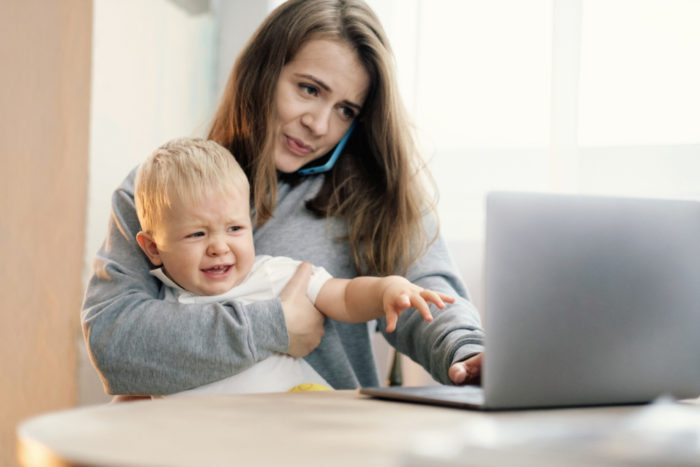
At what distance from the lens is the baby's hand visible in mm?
923

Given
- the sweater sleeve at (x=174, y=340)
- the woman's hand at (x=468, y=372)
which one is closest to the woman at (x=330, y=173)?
the sweater sleeve at (x=174, y=340)

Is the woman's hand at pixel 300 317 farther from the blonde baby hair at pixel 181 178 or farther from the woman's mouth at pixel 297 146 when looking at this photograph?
the woman's mouth at pixel 297 146

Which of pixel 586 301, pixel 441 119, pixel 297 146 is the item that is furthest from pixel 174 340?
pixel 441 119

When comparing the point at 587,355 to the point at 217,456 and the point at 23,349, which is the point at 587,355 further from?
the point at 23,349

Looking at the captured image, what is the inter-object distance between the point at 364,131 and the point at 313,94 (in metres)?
0.16

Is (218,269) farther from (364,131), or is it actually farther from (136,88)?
(136,88)

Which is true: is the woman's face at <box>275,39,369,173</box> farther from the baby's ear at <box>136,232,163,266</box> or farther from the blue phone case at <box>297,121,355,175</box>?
the baby's ear at <box>136,232,163,266</box>

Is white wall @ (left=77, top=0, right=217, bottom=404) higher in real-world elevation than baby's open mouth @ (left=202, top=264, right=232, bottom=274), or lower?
higher

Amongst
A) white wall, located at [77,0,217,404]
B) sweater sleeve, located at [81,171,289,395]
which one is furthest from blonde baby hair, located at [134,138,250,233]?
white wall, located at [77,0,217,404]

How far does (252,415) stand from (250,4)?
192 cm

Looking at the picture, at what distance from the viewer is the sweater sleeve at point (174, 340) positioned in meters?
1.08

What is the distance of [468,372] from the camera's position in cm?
95

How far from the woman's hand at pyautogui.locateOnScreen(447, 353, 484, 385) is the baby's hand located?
85 mm

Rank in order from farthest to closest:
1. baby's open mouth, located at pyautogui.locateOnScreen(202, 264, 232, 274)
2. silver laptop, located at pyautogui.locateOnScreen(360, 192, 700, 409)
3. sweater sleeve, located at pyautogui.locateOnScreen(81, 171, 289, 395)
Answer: baby's open mouth, located at pyautogui.locateOnScreen(202, 264, 232, 274) < sweater sleeve, located at pyautogui.locateOnScreen(81, 171, 289, 395) < silver laptop, located at pyautogui.locateOnScreen(360, 192, 700, 409)
